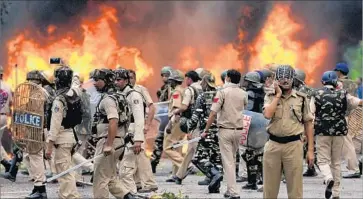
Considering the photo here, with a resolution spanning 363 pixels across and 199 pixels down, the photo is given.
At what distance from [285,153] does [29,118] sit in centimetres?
408

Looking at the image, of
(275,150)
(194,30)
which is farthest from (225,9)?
(275,150)

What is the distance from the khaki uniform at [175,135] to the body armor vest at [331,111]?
10.6 feet

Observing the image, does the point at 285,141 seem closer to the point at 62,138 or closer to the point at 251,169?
the point at 62,138

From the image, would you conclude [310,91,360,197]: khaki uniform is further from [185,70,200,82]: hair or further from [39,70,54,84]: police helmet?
[39,70,54,84]: police helmet

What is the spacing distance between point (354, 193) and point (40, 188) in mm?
4658

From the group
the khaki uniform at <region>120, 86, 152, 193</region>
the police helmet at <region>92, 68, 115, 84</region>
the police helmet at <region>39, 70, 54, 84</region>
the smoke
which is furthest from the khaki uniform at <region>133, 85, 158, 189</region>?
the smoke

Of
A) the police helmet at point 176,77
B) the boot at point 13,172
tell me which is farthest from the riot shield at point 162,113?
the boot at point 13,172

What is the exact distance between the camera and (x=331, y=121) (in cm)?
1448

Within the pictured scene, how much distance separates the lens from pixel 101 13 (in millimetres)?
26031

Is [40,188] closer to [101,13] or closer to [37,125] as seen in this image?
[37,125]

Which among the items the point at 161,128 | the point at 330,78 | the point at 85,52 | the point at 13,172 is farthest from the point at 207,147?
the point at 85,52

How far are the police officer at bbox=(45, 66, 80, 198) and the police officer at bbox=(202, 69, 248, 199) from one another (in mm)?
2241

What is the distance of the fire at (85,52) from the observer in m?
24.9

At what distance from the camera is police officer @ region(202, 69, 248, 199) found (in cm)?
1413
